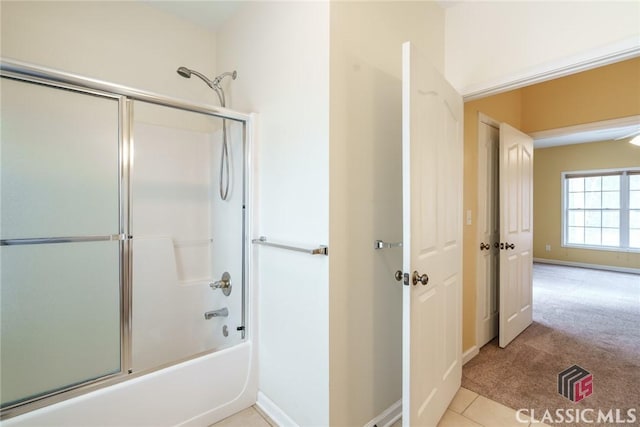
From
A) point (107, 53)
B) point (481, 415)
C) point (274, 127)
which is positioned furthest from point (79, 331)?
point (481, 415)

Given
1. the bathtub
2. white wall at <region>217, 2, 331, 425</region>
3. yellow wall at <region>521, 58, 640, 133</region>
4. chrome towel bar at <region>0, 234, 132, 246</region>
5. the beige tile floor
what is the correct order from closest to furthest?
the bathtub < white wall at <region>217, 2, 331, 425</region> < chrome towel bar at <region>0, 234, 132, 246</region> < the beige tile floor < yellow wall at <region>521, 58, 640, 133</region>

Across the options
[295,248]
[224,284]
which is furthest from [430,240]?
[224,284]

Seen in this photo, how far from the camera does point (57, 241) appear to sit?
1.64m

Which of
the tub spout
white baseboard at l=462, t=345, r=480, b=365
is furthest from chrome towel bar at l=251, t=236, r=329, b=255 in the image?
white baseboard at l=462, t=345, r=480, b=365

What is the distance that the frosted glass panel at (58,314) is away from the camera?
60.7 inches

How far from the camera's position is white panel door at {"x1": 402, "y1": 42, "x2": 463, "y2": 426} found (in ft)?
4.35

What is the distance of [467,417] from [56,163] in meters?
2.87

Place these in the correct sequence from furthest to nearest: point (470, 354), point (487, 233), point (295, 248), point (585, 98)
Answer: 1. point (585, 98)
2. point (487, 233)
3. point (470, 354)
4. point (295, 248)

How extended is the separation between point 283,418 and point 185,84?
239cm

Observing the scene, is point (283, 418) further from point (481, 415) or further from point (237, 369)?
point (481, 415)

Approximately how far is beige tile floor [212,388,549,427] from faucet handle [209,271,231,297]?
749 millimetres

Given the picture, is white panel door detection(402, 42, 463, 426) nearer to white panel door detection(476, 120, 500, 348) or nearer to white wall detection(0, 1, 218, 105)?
white panel door detection(476, 120, 500, 348)

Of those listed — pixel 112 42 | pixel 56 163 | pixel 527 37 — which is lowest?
pixel 56 163

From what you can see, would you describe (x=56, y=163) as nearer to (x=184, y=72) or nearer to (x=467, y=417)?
(x=184, y=72)
